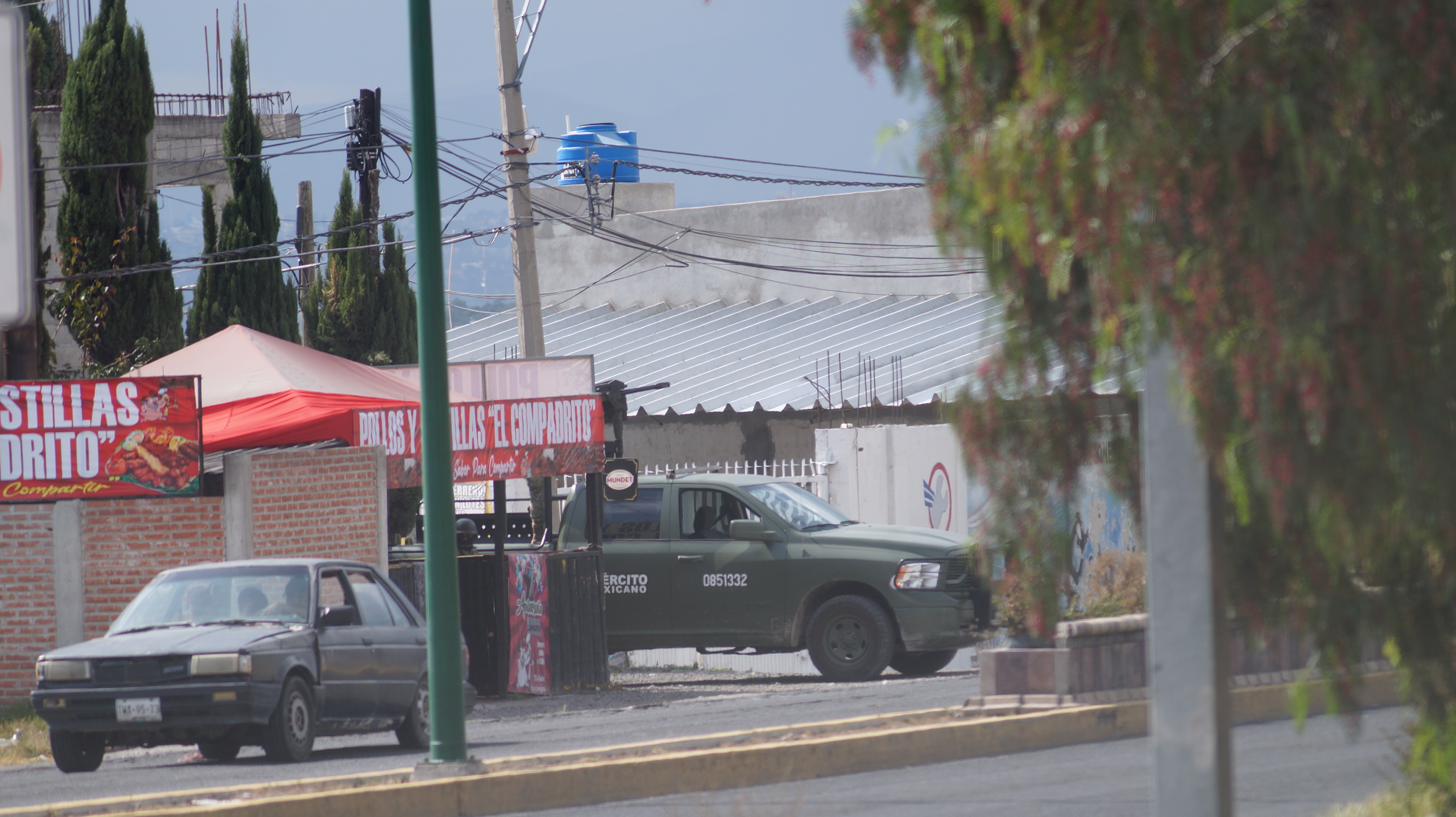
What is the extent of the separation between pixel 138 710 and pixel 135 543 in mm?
4424

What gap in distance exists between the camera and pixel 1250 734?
1016 cm

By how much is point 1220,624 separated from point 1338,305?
97cm

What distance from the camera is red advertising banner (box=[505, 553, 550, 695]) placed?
15.4m

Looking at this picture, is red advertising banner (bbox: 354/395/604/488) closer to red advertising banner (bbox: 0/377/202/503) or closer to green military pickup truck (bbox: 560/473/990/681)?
green military pickup truck (bbox: 560/473/990/681)

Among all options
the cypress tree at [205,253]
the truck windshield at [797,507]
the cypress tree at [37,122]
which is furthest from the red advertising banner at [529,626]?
the cypress tree at [205,253]

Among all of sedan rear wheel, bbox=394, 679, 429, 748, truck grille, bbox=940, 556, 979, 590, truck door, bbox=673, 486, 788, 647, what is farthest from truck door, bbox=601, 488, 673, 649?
sedan rear wheel, bbox=394, 679, 429, 748

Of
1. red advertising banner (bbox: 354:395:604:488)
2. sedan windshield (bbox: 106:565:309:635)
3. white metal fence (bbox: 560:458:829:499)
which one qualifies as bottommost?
sedan windshield (bbox: 106:565:309:635)

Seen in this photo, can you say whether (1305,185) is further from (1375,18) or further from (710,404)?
(710,404)

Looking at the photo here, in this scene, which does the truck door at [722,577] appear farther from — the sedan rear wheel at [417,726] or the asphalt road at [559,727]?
the sedan rear wheel at [417,726]

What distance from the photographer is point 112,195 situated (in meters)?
24.8

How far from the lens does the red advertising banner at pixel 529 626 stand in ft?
50.6

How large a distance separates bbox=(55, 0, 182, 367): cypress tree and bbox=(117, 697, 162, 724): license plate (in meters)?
14.6

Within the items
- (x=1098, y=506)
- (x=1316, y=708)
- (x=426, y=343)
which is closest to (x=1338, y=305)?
(x=426, y=343)

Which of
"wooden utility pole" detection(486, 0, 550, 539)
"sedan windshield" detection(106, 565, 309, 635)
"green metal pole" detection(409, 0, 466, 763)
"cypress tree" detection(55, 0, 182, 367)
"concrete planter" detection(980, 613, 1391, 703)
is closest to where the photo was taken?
"green metal pole" detection(409, 0, 466, 763)
